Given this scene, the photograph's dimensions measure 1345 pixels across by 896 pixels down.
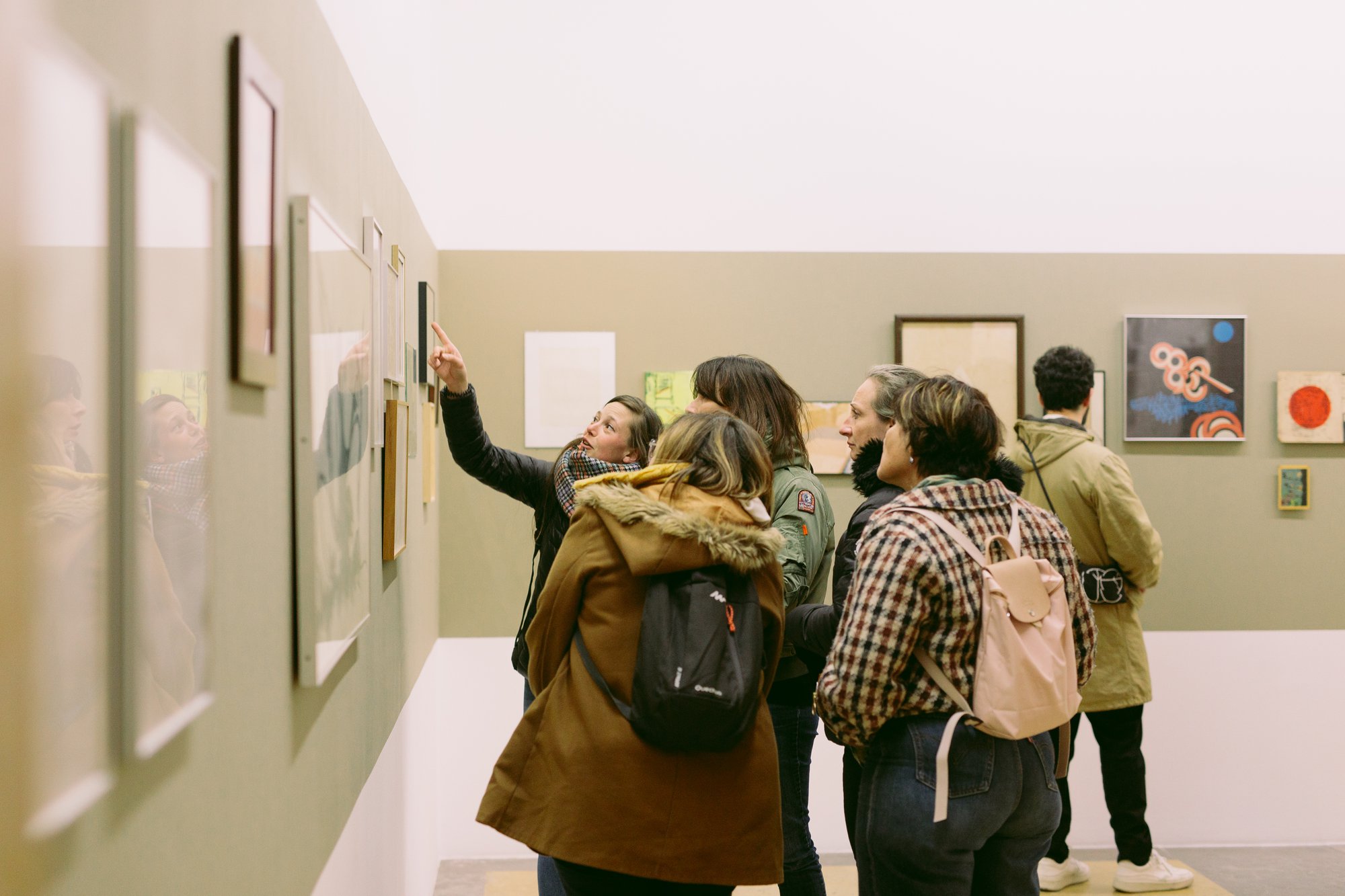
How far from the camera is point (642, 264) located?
4176mm

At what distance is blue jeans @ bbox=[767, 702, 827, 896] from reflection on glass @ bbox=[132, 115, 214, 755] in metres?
1.70

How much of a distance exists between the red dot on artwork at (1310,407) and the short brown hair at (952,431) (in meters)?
2.91

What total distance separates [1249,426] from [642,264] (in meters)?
2.59

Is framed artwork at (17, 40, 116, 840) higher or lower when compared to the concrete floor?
higher

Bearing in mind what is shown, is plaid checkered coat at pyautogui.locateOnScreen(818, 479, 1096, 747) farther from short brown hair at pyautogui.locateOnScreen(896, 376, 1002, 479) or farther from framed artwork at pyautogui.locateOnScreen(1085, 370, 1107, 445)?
framed artwork at pyautogui.locateOnScreen(1085, 370, 1107, 445)

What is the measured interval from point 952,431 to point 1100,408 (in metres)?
2.50

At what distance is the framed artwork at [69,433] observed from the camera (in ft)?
2.46

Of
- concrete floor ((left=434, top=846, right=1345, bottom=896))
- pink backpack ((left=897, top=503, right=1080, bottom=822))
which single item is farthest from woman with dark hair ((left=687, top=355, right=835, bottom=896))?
concrete floor ((left=434, top=846, right=1345, bottom=896))

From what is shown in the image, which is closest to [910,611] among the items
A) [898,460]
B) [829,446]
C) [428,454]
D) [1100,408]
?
[898,460]

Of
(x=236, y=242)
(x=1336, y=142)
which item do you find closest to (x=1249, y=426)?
(x=1336, y=142)

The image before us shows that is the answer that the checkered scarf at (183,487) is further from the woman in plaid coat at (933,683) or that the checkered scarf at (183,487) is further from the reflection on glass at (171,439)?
the woman in plaid coat at (933,683)

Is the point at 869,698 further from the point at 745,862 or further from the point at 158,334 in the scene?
the point at 158,334

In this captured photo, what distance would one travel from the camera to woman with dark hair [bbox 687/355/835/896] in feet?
8.18

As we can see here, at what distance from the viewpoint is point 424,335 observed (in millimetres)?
3350
